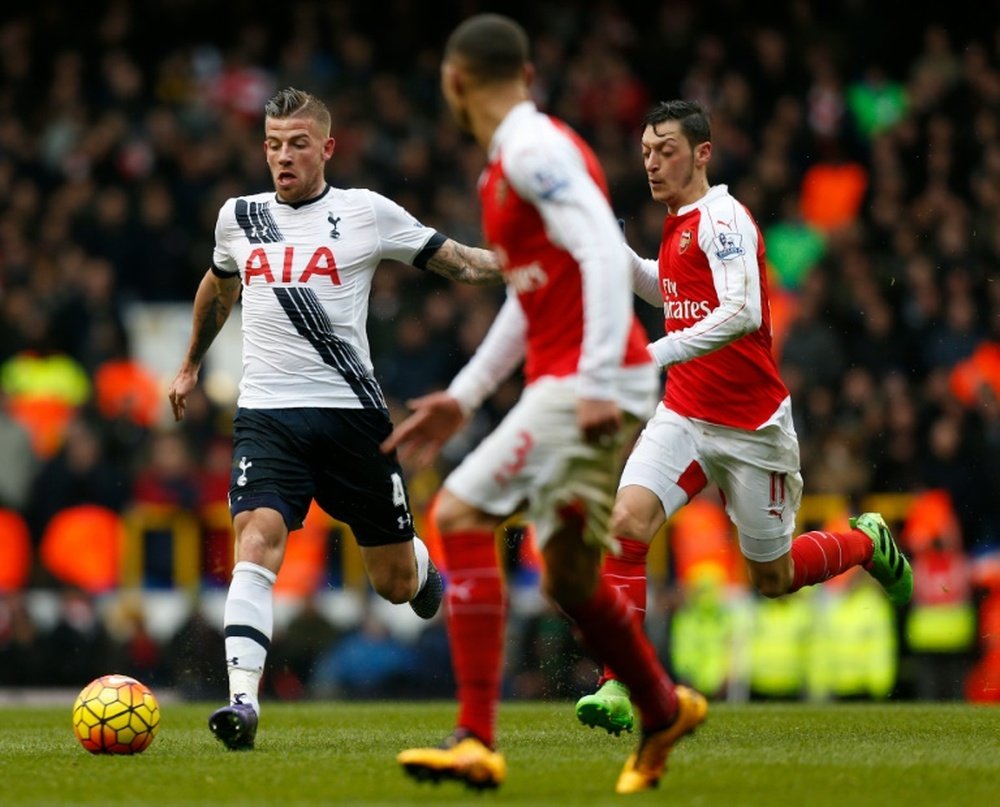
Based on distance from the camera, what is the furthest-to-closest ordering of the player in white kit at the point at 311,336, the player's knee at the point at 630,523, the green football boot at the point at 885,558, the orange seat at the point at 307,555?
the orange seat at the point at 307,555 → the green football boot at the point at 885,558 → the player's knee at the point at 630,523 → the player in white kit at the point at 311,336

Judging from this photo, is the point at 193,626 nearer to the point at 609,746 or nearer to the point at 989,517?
the point at 989,517

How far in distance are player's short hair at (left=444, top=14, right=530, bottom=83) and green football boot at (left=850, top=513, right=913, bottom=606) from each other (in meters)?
4.29

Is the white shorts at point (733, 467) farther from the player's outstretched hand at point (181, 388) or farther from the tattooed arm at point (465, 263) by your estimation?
the player's outstretched hand at point (181, 388)

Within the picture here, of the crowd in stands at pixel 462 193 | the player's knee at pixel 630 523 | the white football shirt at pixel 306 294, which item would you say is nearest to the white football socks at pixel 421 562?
the white football shirt at pixel 306 294

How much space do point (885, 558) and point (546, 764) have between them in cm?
311

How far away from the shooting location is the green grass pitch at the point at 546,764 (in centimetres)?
615

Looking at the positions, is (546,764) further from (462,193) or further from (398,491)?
(462,193)

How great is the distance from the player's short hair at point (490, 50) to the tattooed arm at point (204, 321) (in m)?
2.96

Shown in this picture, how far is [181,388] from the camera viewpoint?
29.0ft

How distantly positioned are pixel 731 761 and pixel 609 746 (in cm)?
90

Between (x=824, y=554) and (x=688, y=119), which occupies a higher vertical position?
(x=688, y=119)

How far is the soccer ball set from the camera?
779 centimetres

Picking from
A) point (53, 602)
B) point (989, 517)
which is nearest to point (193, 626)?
point (53, 602)

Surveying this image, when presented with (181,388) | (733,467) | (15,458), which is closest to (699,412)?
(733,467)
